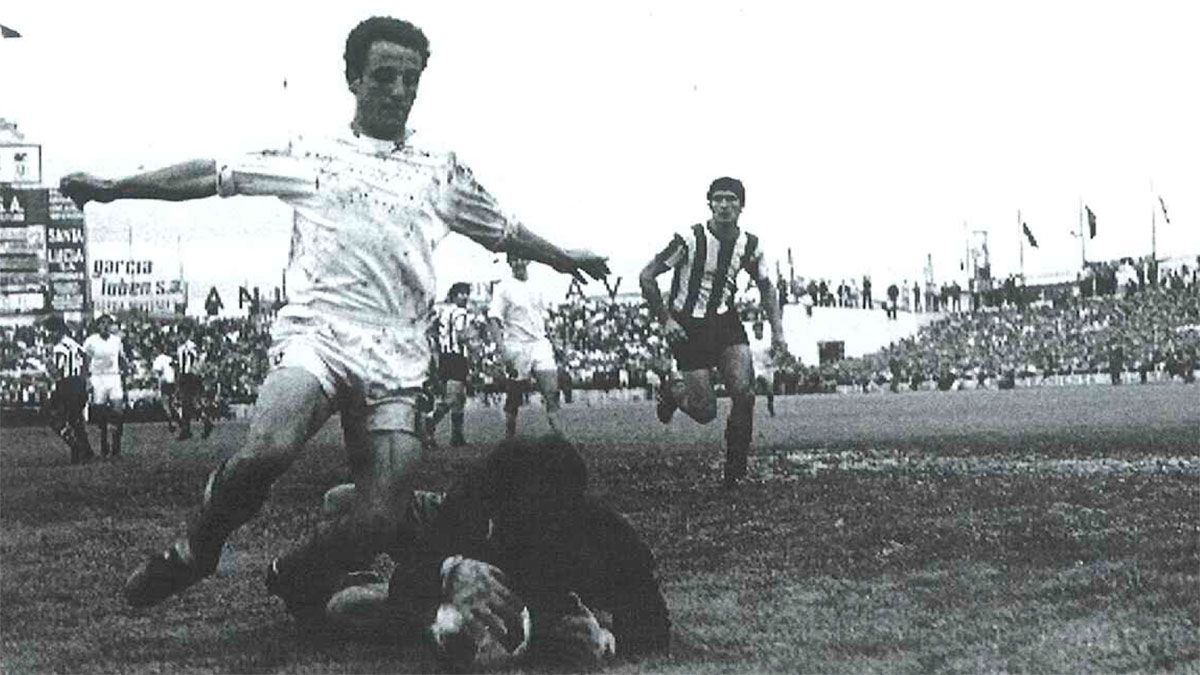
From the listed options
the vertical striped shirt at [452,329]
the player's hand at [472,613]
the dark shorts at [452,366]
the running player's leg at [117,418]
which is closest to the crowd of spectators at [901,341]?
the vertical striped shirt at [452,329]

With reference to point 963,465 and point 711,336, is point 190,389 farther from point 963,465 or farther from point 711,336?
point 963,465

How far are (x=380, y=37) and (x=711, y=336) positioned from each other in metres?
3.39

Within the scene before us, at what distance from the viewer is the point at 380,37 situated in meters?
3.62

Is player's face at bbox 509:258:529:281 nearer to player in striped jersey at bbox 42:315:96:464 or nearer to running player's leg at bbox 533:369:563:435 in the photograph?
running player's leg at bbox 533:369:563:435

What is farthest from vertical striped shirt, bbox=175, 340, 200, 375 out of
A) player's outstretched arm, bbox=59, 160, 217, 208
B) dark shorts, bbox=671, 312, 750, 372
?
player's outstretched arm, bbox=59, 160, 217, 208

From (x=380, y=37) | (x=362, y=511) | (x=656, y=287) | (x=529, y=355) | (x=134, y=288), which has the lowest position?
(x=362, y=511)

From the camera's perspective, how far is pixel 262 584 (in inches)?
166

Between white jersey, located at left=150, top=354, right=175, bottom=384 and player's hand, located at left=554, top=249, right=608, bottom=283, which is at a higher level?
player's hand, located at left=554, top=249, right=608, bottom=283

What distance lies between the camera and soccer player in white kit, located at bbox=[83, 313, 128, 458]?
32.9ft

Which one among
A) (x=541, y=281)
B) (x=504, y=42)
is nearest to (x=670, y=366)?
(x=541, y=281)

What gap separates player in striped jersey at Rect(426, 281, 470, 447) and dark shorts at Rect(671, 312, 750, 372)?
164cm

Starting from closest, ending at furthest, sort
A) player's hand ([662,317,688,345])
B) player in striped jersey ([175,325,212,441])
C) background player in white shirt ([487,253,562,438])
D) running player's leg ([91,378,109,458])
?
player's hand ([662,317,688,345]), background player in white shirt ([487,253,562,438]), player in striped jersey ([175,325,212,441]), running player's leg ([91,378,109,458])

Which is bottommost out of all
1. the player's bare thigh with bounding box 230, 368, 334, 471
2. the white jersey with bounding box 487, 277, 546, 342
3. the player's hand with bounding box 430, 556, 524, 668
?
the player's hand with bounding box 430, 556, 524, 668

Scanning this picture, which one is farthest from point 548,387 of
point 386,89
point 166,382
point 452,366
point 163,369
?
point 386,89
